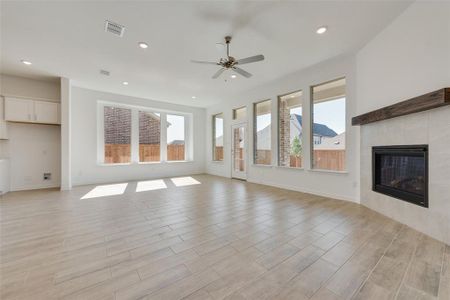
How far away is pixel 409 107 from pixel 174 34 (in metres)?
3.62

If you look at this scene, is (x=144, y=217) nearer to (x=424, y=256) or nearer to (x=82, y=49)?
(x=82, y=49)

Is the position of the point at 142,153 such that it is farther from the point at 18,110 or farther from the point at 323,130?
the point at 323,130

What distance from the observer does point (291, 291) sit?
147 cm

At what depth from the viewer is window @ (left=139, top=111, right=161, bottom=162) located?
7.01 meters

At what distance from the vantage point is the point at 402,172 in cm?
292

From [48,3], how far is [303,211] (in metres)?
4.83

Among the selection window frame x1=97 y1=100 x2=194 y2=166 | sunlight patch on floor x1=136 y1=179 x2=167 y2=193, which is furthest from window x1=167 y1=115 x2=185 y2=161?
sunlight patch on floor x1=136 y1=179 x2=167 y2=193

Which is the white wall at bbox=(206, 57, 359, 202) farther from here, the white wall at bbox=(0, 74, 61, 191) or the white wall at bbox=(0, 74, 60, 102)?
the white wall at bbox=(0, 74, 61, 191)

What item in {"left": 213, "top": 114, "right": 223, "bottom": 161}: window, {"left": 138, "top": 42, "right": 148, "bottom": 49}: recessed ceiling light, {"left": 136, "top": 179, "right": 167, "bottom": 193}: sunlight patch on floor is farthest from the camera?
{"left": 213, "top": 114, "right": 223, "bottom": 161}: window

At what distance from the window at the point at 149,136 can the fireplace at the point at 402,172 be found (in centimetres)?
667

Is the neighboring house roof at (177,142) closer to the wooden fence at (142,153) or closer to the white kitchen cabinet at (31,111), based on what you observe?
the wooden fence at (142,153)

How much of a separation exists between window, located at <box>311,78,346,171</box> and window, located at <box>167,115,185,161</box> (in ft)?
17.5

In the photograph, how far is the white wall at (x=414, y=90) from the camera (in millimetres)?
2291

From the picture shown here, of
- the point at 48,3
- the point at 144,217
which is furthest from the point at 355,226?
the point at 48,3
